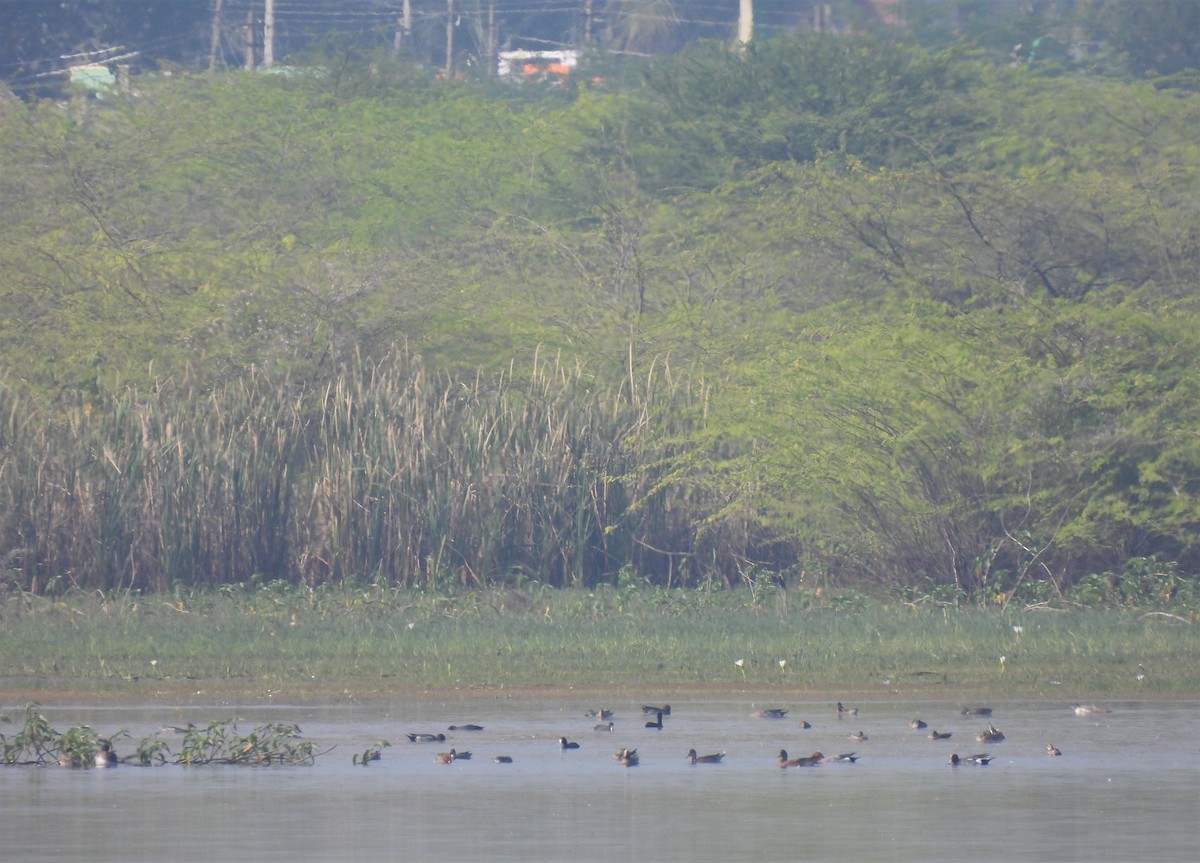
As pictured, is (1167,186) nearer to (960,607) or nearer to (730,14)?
(960,607)

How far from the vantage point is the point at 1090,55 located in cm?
4719

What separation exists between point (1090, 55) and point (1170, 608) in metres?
34.1

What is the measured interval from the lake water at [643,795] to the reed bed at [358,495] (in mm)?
5571

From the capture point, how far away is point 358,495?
17.3 metres

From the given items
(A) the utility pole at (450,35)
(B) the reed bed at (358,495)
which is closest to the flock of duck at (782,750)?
(B) the reed bed at (358,495)

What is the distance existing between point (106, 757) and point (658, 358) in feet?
38.6

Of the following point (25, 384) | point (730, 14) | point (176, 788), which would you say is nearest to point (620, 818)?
point (176, 788)

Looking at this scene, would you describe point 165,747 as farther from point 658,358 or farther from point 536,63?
point 536,63

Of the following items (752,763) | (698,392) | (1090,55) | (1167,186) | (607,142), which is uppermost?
(1090,55)

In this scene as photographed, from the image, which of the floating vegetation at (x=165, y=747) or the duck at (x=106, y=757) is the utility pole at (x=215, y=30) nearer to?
the floating vegetation at (x=165, y=747)

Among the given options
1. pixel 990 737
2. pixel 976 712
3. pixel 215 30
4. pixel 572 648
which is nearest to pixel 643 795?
pixel 990 737

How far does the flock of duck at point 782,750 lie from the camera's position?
9.68 m

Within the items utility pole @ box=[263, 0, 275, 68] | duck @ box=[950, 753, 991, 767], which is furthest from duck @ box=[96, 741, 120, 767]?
utility pole @ box=[263, 0, 275, 68]

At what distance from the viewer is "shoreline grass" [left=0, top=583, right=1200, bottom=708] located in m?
12.4
